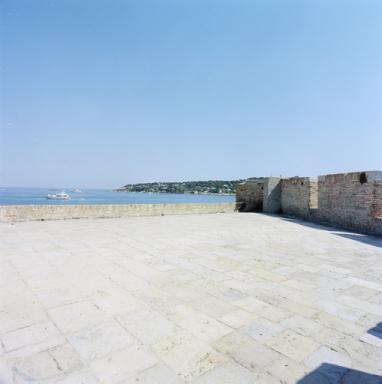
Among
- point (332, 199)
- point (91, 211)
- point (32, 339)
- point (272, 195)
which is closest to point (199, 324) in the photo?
point (32, 339)

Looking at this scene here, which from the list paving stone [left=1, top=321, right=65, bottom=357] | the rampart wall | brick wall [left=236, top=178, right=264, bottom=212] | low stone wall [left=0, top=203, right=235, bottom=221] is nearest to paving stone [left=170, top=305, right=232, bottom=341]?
paving stone [left=1, top=321, right=65, bottom=357]

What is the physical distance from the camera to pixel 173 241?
5406 millimetres

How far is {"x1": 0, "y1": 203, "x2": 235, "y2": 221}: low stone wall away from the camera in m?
7.21

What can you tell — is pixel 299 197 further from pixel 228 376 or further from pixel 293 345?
pixel 228 376

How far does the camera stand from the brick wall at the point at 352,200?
755 centimetres

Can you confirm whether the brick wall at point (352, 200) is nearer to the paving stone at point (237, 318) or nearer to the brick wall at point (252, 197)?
the brick wall at point (252, 197)

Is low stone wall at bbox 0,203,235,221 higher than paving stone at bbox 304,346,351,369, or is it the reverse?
low stone wall at bbox 0,203,235,221

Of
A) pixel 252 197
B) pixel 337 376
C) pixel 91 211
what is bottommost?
pixel 337 376

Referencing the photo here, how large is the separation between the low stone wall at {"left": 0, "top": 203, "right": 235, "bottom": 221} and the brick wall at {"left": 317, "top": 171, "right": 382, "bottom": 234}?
403cm

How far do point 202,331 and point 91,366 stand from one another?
2.76 feet

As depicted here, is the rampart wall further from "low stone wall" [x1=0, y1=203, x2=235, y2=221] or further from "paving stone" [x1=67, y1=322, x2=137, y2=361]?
"paving stone" [x1=67, y1=322, x2=137, y2=361]

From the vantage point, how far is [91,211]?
823cm

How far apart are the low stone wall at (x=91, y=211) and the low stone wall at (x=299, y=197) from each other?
10.0ft

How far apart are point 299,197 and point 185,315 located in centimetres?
909
